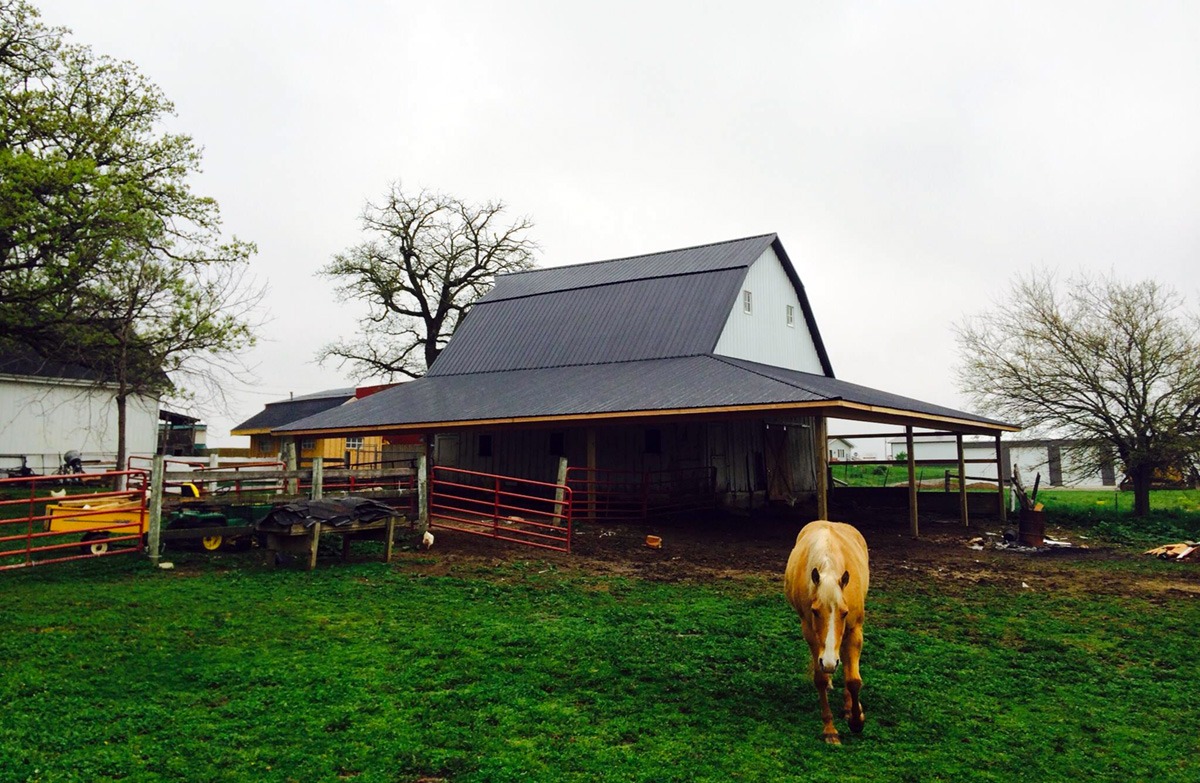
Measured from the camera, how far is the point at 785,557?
14406 mm

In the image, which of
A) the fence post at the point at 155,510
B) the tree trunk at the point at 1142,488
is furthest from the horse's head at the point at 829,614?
the tree trunk at the point at 1142,488

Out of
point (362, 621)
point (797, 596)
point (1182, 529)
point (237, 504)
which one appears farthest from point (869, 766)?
point (1182, 529)

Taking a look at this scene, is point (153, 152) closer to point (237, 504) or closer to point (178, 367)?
A: point (178, 367)

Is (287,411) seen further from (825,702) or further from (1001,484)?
(825,702)

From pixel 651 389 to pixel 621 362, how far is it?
493cm

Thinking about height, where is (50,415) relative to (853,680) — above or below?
above

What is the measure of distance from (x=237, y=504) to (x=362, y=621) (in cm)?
496

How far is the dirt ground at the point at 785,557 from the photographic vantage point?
12.7m

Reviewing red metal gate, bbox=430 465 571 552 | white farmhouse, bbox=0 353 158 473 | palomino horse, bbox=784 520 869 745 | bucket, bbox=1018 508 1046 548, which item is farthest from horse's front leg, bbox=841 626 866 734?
white farmhouse, bbox=0 353 158 473

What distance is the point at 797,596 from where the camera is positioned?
21.9 ft

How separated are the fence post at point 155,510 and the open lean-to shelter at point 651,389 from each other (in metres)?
7.41

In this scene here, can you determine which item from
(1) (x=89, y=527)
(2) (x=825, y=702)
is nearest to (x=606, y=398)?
(1) (x=89, y=527)

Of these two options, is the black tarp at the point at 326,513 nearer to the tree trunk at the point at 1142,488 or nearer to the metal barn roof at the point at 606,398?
the metal barn roof at the point at 606,398

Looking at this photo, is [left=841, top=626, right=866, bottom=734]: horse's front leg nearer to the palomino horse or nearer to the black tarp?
the palomino horse
